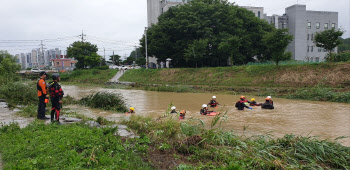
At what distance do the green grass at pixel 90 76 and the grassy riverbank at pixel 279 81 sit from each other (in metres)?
15.8

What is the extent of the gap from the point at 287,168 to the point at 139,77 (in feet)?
121

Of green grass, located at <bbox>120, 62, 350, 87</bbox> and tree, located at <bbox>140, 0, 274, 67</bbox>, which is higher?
tree, located at <bbox>140, 0, 274, 67</bbox>

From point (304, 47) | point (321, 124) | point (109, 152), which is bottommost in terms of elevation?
point (321, 124)

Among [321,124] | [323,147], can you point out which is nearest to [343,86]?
[321,124]

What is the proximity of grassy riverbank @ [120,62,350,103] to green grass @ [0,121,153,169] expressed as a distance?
17.4 metres

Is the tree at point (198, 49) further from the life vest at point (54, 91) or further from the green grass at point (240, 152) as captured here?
the green grass at point (240, 152)

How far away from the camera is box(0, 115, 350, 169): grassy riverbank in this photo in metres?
4.29

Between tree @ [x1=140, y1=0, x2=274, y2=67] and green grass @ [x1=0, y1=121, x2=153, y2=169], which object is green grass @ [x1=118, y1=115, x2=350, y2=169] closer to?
green grass @ [x1=0, y1=121, x2=153, y2=169]

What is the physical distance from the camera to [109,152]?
468 centimetres

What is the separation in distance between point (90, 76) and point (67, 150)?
148 ft

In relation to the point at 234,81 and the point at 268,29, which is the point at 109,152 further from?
the point at 268,29

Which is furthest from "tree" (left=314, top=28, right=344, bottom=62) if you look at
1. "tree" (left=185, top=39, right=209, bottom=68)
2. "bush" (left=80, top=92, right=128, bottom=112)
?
"bush" (left=80, top=92, right=128, bottom=112)

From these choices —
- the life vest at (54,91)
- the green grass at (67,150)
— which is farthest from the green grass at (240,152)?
the life vest at (54,91)

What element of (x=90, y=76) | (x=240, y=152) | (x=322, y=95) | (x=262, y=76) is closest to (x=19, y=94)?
(x=240, y=152)
